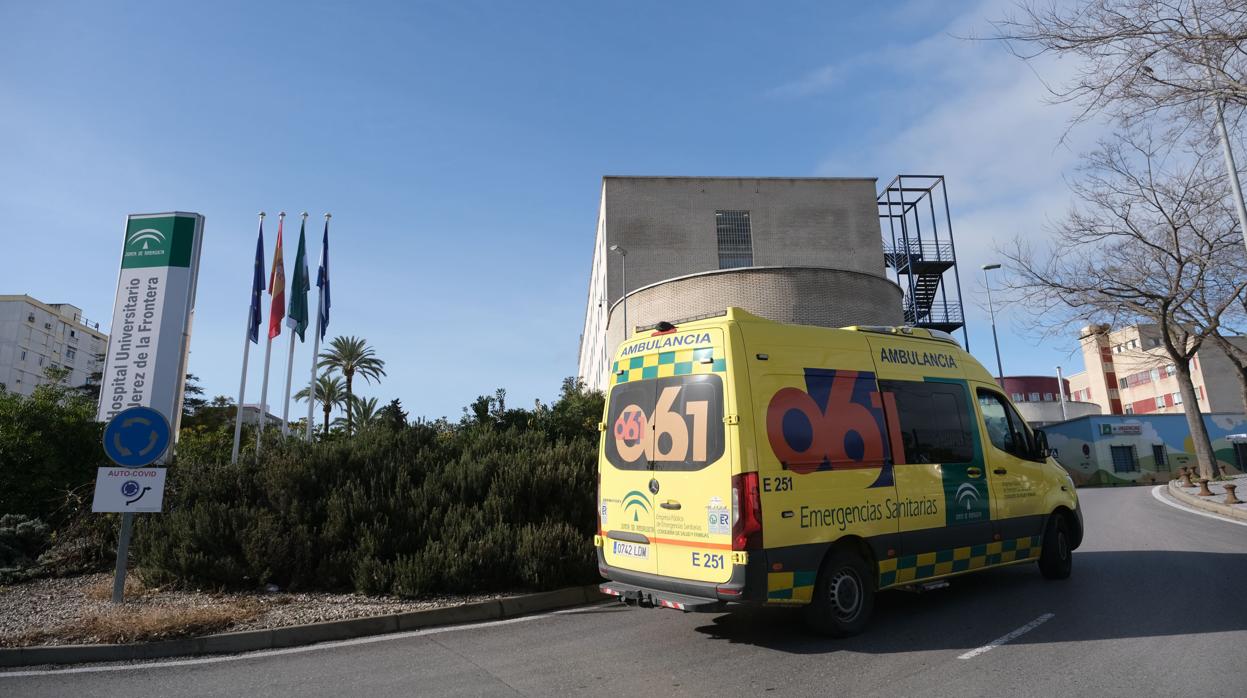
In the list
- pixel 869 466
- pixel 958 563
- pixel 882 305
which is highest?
pixel 882 305

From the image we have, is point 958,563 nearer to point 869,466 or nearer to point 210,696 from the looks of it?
point 869,466

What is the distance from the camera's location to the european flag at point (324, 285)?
22.1 m

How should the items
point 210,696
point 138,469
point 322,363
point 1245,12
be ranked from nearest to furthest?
point 210,696 → point 138,469 → point 1245,12 → point 322,363

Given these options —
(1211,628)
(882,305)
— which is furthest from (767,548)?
(882,305)

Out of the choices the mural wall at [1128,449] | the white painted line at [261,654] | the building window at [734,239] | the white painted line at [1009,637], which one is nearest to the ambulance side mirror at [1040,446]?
the white painted line at [1009,637]

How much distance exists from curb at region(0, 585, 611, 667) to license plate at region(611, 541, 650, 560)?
1580 mm

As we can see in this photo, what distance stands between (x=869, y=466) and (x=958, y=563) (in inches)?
64.3

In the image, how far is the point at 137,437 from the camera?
23.5 feet

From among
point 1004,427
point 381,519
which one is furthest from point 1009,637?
point 381,519

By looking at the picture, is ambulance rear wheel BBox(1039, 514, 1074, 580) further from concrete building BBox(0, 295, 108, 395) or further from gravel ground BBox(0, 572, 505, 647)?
concrete building BBox(0, 295, 108, 395)

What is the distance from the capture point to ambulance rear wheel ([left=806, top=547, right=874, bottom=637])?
548 cm

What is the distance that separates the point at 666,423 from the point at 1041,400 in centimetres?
7548

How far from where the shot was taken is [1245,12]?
26.1ft

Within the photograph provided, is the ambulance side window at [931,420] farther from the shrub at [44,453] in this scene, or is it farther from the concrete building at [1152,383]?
the concrete building at [1152,383]
